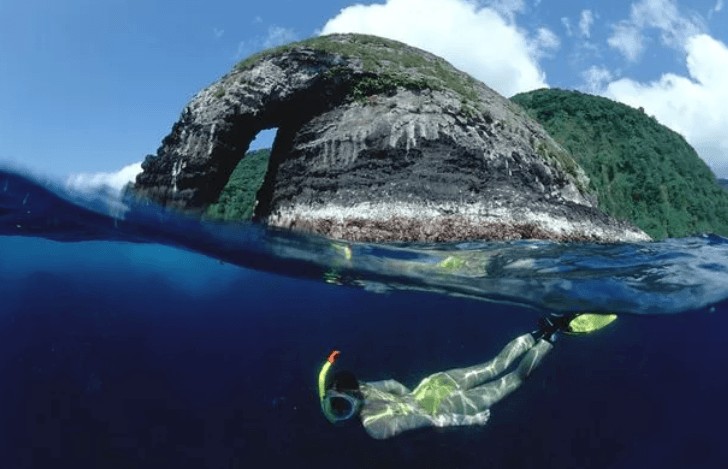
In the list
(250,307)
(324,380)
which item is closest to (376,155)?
(324,380)

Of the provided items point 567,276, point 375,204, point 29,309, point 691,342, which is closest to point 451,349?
point 691,342

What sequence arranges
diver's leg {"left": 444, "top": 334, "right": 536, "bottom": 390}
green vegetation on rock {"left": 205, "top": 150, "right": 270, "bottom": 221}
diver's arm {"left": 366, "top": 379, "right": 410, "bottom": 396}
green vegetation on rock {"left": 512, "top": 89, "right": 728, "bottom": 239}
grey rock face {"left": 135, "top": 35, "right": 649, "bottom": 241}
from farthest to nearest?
green vegetation on rock {"left": 512, "top": 89, "right": 728, "bottom": 239} → green vegetation on rock {"left": 205, "top": 150, "right": 270, "bottom": 221} → grey rock face {"left": 135, "top": 35, "right": 649, "bottom": 241} → diver's leg {"left": 444, "top": 334, "right": 536, "bottom": 390} → diver's arm {"left": 366, "top": 379, "right": 410, "bottom": 396}

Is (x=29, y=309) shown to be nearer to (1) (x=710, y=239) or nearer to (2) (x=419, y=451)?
(2) (x=419, y=451)

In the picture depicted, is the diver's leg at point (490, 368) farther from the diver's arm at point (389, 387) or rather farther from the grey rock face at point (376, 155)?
the grey rock face at point (376, 155)

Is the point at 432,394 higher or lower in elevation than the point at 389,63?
lower

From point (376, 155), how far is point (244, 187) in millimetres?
26867

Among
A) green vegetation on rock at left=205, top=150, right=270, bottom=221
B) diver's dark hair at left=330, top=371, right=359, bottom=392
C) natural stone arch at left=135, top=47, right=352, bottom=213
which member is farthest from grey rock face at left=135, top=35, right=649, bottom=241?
green vegetation on rock at left=205, top=150, right=270, bottom=221

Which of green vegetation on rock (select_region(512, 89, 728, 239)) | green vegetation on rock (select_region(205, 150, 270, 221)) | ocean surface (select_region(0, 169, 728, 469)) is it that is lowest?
ocean surface (select_region(0, 169, 728, 469))

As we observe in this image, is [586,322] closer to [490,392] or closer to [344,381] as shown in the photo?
[490,392]

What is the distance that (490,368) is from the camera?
1055 centimetres

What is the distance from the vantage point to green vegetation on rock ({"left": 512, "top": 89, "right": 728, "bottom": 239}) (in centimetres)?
4081

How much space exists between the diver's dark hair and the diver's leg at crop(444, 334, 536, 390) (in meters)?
3.14

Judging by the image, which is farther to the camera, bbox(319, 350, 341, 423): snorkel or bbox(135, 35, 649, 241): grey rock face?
bbox(135, 35, 649, 241): grey rock face

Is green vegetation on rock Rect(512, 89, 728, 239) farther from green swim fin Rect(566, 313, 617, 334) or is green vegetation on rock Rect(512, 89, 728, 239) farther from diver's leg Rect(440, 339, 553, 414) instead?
diver's leg Rect(440, 339, 553, 414)
